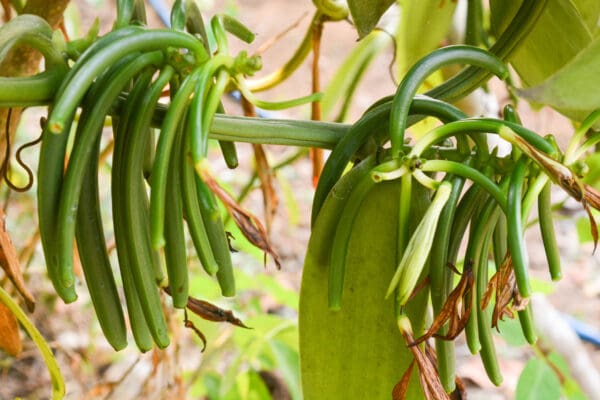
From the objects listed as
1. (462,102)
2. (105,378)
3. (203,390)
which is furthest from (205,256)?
(105,378)

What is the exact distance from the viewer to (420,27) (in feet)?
1.86

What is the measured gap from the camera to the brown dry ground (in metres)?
1.08

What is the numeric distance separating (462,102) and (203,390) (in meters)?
0.70

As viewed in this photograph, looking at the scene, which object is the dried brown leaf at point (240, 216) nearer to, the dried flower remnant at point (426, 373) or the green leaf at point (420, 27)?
the dried flower remnant at point (426, 373)

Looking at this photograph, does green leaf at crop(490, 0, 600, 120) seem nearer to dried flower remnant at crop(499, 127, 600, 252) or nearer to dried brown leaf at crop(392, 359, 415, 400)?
dried flower remnant at crop(499, 127, 600, 252)

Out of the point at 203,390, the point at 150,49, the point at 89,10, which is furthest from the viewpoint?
the point at 89,10

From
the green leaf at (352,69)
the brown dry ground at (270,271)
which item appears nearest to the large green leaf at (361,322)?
the brown dry ground at (270,271)

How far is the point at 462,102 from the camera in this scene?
684mm

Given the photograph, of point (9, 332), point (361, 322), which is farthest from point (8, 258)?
point (361, 322)

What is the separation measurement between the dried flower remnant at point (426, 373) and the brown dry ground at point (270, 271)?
0.34 meters

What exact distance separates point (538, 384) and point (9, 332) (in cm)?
50

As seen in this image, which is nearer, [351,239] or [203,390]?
[351,239]

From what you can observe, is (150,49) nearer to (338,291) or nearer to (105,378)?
(338,291)

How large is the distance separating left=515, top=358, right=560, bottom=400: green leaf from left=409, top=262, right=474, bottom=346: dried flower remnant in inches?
15.4
